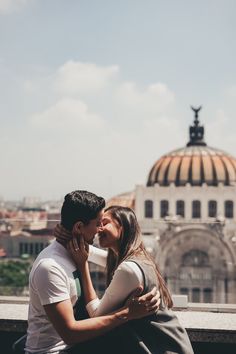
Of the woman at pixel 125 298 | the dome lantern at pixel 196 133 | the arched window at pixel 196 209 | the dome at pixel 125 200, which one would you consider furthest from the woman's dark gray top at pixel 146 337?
the dome lantern at pixel 196 133

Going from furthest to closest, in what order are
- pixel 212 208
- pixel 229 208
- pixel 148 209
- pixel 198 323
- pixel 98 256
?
pixel 148 209
pixel 212 208
pixel 229 208
pixel 198 323
pixel 98 256

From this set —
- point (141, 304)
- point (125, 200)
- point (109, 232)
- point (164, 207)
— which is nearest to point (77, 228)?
point (109, 232)

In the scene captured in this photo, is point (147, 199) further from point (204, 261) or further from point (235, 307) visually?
point (235, 307)

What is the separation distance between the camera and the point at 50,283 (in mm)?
2574

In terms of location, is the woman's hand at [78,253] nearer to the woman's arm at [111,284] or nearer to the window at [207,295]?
the woman's arm at [111,284]

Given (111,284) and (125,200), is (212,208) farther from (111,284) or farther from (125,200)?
(111,284)

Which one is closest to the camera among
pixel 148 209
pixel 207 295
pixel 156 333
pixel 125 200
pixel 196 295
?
pixel 156 333

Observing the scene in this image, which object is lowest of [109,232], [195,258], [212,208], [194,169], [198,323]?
[195,258]

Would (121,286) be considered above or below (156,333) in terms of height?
above

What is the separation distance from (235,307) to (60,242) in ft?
5.26

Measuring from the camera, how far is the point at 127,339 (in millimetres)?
2707

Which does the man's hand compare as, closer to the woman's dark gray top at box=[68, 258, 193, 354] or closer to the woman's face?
the woman's dark gray top at box=[68, 258, 193, 354]

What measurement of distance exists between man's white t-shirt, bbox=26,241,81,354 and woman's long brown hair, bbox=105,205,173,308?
0.28m

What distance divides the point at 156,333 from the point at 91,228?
1.90 ft
